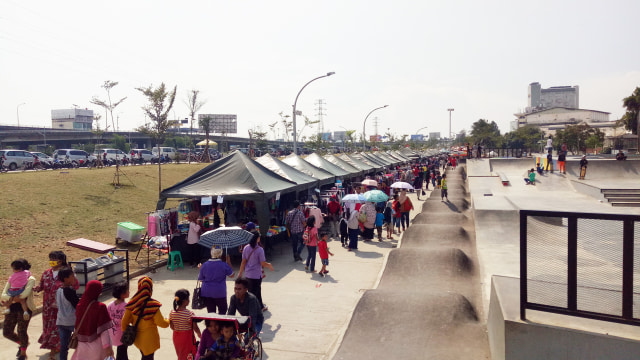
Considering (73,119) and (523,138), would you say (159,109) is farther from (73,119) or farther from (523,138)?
(73,119)

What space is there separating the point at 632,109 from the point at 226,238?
5519cm

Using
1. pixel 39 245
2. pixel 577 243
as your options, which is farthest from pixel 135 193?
pixel 577 243

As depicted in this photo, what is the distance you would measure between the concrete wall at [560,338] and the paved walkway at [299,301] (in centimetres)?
257

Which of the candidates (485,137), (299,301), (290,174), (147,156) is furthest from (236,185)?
(485,137)

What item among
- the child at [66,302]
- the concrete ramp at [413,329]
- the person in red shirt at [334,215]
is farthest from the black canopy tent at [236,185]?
the child at [66,302]

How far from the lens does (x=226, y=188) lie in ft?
40.6

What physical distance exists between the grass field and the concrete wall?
9.24m

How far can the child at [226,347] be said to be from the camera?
4.48 metres

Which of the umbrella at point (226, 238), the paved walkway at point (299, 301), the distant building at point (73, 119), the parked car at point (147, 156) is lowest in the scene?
the paved walkway at point (299, 301)

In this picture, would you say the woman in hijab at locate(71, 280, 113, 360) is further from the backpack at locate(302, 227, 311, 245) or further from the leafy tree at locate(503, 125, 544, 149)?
the leafy tree at locate(503, 125, 544, 149)

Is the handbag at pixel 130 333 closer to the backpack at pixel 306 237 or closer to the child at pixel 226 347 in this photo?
the child at pixel 226 347

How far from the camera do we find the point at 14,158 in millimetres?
29984

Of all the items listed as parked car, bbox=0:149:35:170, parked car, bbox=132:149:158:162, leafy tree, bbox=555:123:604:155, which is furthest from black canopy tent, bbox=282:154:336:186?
leafy tree, bbox=555:123:604:155

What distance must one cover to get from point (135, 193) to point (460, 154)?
60.9 metres
